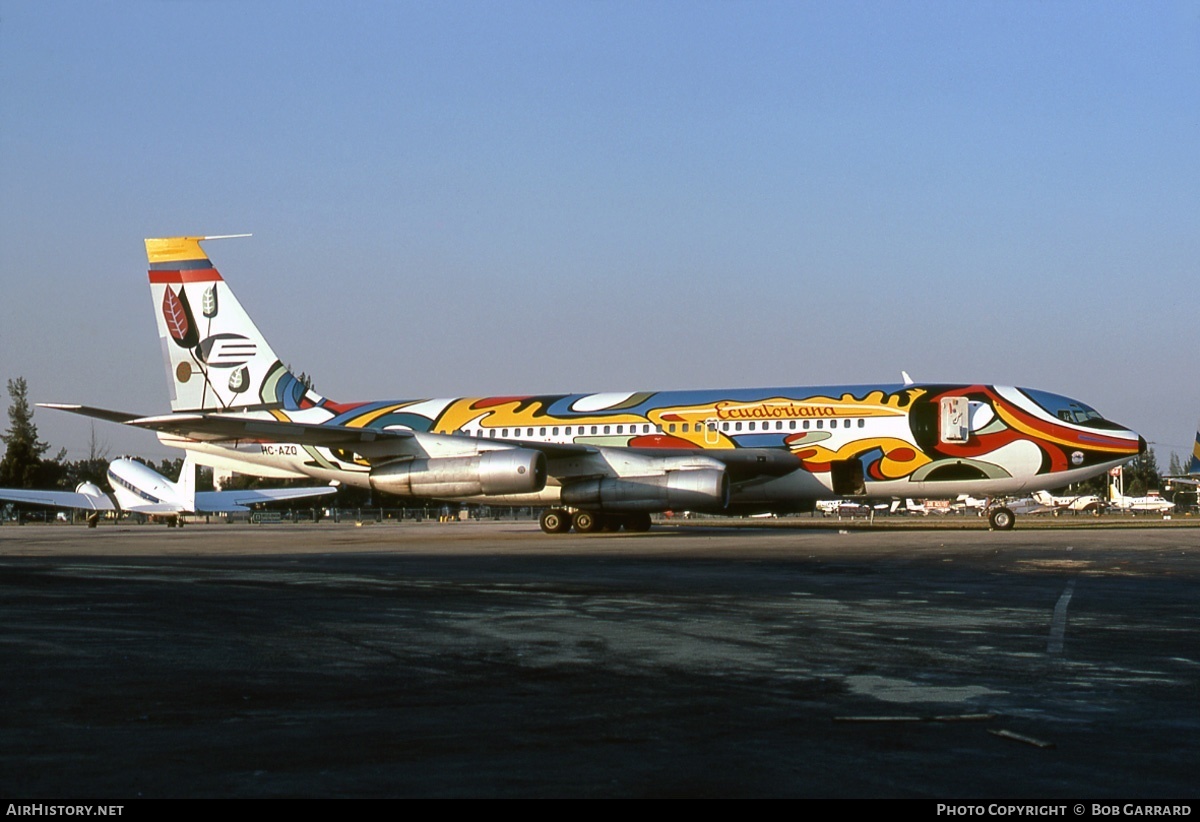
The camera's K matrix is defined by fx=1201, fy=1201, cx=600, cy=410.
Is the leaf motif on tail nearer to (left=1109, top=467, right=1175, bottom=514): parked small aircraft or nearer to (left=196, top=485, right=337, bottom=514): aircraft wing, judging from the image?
(left=196, top=485, right=337, bottom=514): aircraft wing

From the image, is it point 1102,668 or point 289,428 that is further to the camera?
point 289,428

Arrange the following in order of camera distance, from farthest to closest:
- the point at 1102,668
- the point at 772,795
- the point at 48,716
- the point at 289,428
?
the point at 289,428 → the point at 1102,668 → the point at 48,716 → the point at 772,795

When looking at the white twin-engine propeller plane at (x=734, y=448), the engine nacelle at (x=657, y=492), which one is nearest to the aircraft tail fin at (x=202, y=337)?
the white twin-engine propeller plane at (x=734, y=448)

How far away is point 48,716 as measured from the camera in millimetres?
5773

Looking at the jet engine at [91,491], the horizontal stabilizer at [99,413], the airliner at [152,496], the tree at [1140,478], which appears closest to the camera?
the horizontal stabilizer at [99,413]

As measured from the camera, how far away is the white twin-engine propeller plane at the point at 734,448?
3012 cm

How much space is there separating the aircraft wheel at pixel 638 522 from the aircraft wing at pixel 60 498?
135 feet

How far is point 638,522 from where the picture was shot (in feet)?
114

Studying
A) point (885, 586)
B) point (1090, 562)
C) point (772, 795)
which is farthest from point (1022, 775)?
point (1090, 562)

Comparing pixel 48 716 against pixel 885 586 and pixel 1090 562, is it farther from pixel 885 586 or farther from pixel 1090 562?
pixel 1090 562

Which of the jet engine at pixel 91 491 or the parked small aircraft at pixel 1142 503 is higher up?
the jet engine at pixel 91 491

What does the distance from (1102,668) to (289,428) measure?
24582mm

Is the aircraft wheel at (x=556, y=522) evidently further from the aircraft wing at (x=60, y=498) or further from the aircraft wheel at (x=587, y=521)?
the aircraft wing at (x=60, y=498)

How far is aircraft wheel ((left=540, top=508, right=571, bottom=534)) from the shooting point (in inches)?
1308
